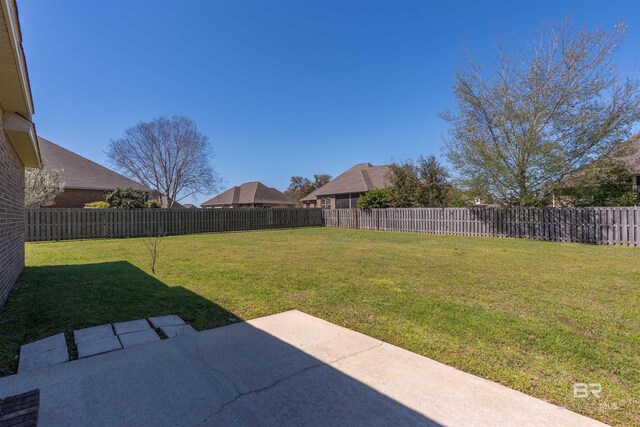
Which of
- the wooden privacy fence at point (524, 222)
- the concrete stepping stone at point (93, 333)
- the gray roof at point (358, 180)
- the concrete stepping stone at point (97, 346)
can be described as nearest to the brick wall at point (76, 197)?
the wooden privacy fence at point (524, 222)

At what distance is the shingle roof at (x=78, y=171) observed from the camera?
68.5 ft

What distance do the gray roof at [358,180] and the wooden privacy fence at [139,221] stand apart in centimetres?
862

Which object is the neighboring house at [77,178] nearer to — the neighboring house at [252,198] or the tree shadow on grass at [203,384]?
the neighboring house at [252,198]

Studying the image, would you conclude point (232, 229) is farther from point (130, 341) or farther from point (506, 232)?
point (130, 341)

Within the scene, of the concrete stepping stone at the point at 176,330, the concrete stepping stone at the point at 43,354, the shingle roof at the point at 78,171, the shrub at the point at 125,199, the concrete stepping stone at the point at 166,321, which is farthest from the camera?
the shingle roof at the point at 78,171

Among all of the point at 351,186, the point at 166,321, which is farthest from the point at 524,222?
the point at 351,186

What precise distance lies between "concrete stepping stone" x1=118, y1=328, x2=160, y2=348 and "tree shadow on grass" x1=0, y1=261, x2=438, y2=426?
0.18 metres

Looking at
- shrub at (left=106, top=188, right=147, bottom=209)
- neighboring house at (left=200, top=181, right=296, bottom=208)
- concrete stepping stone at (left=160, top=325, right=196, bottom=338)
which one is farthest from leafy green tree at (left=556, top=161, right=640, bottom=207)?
neighboring house at (left=200, top=181, right=296, bottom=208)

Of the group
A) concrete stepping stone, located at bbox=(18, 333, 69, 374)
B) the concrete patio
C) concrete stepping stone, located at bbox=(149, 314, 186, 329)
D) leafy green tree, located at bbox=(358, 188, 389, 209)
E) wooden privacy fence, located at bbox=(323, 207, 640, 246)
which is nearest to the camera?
the concrete patio

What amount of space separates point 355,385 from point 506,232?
16.2 m

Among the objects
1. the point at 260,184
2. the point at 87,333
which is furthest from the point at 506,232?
the point at 260,184

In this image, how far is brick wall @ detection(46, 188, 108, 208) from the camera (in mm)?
20281

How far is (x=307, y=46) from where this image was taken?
15.0m

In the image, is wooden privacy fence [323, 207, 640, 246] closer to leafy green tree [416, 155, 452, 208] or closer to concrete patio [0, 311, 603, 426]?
leafy green tree [416, 155, 452, 208]
